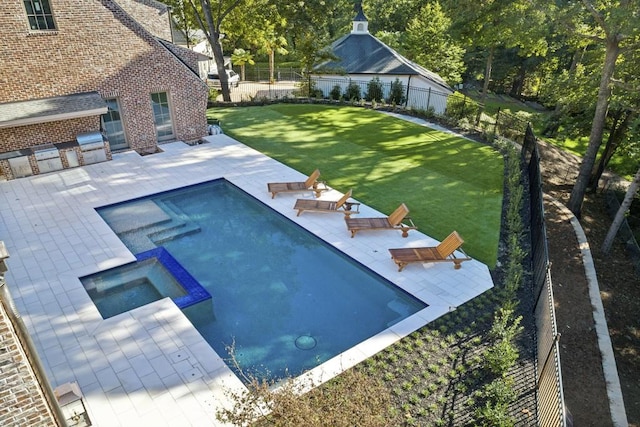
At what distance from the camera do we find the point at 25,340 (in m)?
4.36

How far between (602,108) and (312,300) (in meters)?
12.6

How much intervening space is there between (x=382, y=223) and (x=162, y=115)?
11.6m

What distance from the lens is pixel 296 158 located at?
18.3 metres

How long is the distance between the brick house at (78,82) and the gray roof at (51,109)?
30 millimetres

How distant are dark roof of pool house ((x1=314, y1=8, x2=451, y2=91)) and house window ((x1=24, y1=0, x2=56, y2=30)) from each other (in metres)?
16.4

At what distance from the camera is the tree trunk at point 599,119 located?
47.7ft

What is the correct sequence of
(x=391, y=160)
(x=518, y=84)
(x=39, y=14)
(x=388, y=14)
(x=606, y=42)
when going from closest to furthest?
(x=606, y=42)
(x=39, y=14)
(x=391, y=160)
(x=518, y=84)
(x=388, y=14)

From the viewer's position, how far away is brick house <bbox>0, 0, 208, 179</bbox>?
15.1m

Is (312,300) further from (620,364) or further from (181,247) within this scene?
(620,364)

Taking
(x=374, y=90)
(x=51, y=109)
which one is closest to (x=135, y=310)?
(x=51, y=109)

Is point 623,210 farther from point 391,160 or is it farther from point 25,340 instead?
point 25,340

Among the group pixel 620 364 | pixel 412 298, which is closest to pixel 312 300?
pixel 412 298

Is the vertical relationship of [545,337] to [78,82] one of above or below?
below

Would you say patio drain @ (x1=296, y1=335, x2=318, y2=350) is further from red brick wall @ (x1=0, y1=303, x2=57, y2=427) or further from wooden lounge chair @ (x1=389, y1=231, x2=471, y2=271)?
red brick wall @ (x1=0, y1=303, x2=57, y2=427)
